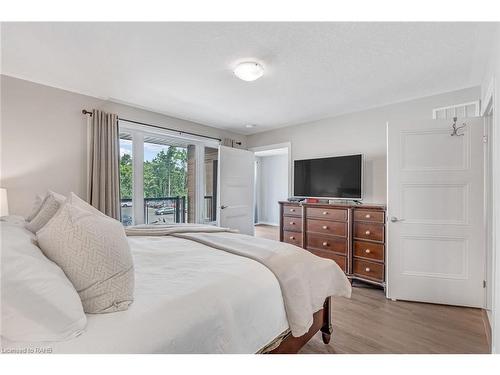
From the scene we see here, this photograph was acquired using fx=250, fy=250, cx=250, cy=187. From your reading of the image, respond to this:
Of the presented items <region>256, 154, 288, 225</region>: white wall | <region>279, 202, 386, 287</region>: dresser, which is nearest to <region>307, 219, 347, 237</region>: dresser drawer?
<region>279, 202, 386, 287</region>: dresser

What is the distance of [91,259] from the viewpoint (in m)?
1.00

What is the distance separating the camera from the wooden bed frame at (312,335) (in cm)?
150

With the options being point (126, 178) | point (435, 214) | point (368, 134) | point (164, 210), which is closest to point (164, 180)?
point (164, 210)

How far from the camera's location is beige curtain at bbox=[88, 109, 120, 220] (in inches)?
120

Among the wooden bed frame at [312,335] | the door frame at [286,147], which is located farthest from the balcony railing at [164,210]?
the wooden bed frame at [312,335]

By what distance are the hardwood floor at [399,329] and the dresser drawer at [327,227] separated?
0.85 m

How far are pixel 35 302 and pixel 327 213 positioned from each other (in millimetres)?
3228

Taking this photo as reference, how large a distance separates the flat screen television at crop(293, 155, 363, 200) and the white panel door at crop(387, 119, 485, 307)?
27.6 inches

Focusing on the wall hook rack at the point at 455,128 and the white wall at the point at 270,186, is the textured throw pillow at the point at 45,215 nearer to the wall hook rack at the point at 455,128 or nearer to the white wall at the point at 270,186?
the wall hook rack at the point at 455,128

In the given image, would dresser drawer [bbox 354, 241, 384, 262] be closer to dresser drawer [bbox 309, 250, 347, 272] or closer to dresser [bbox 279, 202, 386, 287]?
dresser [bbox 279, 202, 386, 287]

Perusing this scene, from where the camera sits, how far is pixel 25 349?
2.52 ft

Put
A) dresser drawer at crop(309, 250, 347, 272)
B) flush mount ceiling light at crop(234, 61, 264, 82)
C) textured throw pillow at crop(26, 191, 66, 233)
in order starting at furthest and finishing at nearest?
dresser drawer at crop(309, 250, 347, 272), flush mount ceiling light at crop(234, 61, 264, 82), textured throw pillow at crop(26, 191, 66, 233)

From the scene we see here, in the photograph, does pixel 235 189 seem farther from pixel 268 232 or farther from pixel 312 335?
pixel 312 335

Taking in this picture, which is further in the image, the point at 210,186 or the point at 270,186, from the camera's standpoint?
the point at 270,186
